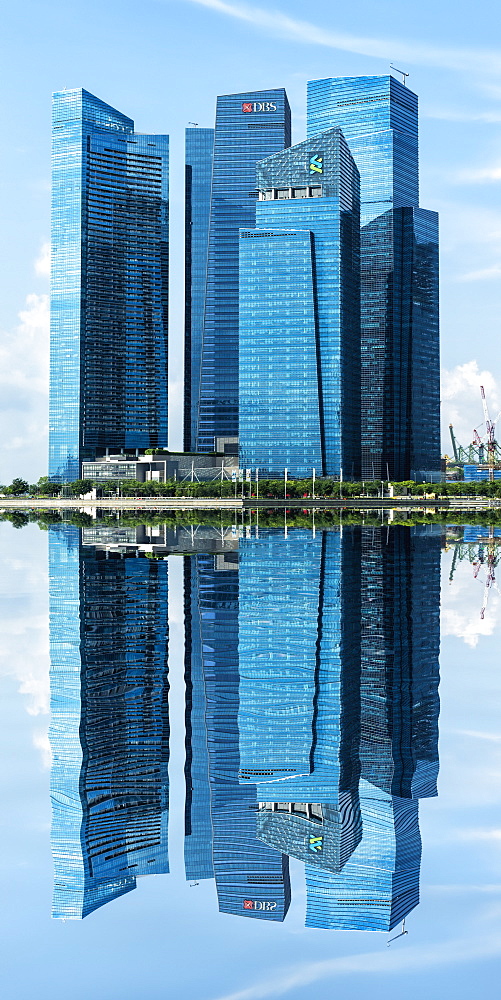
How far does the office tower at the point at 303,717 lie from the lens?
19.4 m

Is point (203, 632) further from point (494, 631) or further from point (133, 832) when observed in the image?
point (133, 832)

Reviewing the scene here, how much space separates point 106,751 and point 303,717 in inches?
188

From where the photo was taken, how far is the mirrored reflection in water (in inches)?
707

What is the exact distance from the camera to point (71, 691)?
91.0ft

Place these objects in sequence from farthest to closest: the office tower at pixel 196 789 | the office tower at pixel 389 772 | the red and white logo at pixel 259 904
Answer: the office tower at pixel 196 789 < the office tower at pixel 389 772 < the red and white logo at pixel 259 904

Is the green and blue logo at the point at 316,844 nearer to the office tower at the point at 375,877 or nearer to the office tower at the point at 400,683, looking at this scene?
the office tower at the point at 375,877

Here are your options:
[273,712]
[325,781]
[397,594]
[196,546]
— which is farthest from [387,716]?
[196,546]

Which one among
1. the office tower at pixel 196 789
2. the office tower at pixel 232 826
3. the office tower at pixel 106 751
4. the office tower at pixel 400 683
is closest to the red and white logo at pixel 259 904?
the office tower at pixel 232 826

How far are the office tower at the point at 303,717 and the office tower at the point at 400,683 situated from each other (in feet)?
1.36

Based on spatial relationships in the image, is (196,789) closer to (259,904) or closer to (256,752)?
(256,752)

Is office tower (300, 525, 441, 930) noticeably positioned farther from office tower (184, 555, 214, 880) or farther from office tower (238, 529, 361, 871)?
office tower (184, 555, 214, 880)

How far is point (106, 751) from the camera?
22547 mm

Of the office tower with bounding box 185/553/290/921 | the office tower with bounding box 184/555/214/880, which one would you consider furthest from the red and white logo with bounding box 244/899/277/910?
the office tower with bounding box 184/555/214/880

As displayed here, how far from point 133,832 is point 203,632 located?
1886cm
